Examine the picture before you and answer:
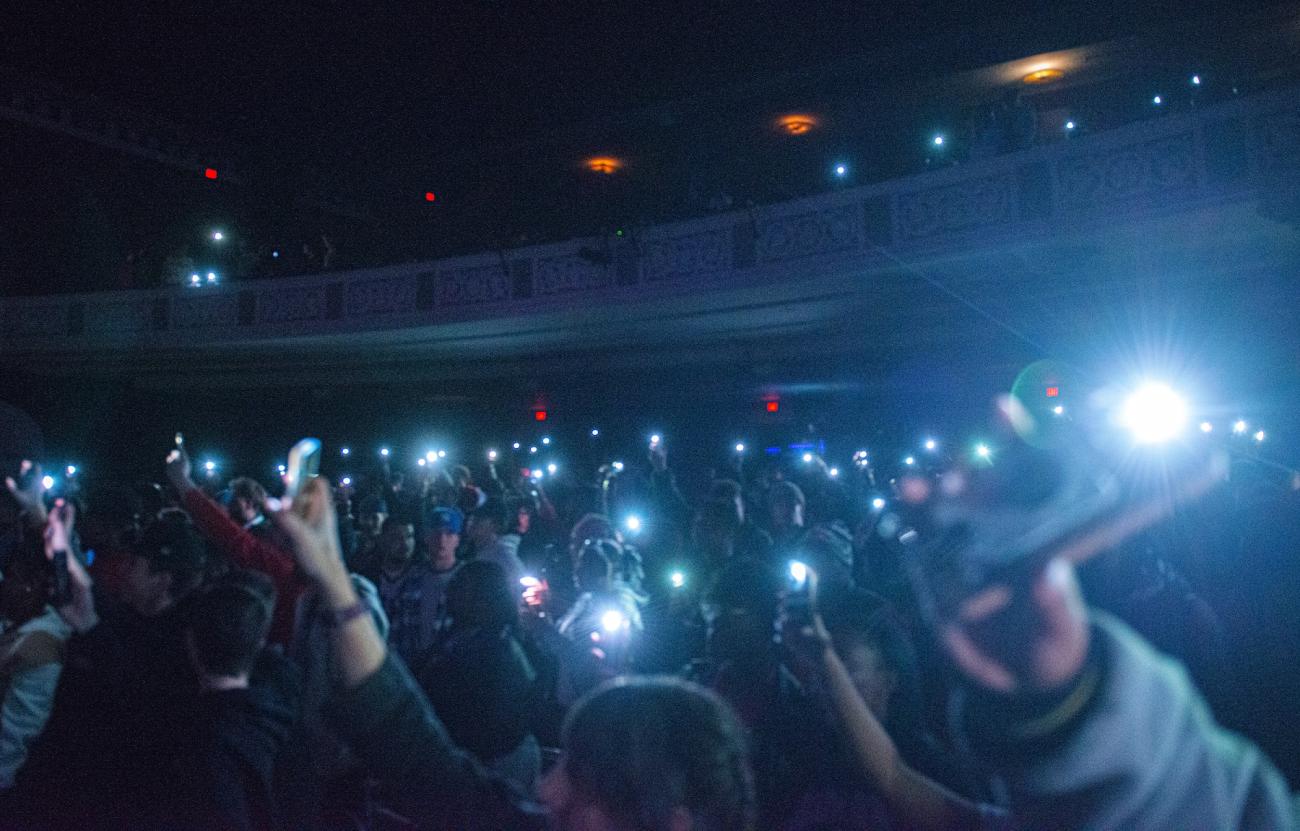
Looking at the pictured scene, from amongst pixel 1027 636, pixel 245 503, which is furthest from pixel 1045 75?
pixel 1027 636

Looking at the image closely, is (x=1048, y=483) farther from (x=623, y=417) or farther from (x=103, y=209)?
(x=103, y=209)

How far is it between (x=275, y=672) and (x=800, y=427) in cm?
1282

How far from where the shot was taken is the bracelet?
5.29 feet

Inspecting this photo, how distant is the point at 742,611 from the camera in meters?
2.78

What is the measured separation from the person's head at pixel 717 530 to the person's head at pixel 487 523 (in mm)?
1264

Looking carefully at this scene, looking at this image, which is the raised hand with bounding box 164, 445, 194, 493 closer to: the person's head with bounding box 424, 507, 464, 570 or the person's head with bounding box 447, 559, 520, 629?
the person's head with bounding box 424, 507, 464, 570

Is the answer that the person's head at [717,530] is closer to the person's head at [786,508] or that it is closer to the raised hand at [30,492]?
the person's head at [786,508]

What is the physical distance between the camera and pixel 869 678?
2377 millimetres

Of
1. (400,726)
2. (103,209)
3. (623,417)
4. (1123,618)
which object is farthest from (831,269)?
(103,209)

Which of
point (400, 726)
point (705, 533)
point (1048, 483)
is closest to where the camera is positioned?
point (1048, 483)

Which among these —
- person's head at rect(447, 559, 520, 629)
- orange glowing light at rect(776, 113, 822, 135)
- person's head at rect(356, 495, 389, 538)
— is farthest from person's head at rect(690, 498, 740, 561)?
orange glowing light at rect(776, 113, 822, 135)

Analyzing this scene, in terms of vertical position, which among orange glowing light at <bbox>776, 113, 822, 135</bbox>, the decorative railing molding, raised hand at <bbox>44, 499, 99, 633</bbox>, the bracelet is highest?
orange glowing light at <bbox>776, 113, 822, 135</bbox>

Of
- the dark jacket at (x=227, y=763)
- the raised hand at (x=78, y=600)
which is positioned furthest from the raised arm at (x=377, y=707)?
the raised hand at (x=78, y=600)

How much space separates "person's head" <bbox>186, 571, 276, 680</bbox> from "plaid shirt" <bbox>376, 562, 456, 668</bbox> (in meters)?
2.14
